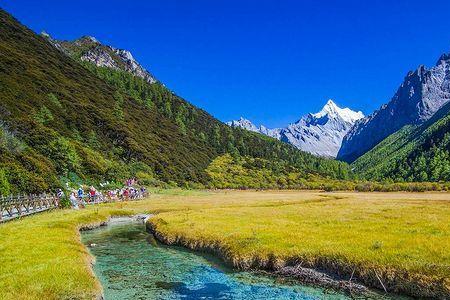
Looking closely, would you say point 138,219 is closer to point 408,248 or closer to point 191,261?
point 191,261

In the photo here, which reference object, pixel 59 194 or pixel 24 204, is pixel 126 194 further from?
pixel 24 204

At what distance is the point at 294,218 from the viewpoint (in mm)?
45562

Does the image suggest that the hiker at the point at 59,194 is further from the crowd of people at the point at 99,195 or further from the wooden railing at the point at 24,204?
the wooden railing at the point at 24,204

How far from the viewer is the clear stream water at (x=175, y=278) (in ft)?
74.4

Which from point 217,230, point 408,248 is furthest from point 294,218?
point 408,248

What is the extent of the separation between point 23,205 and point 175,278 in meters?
36.9

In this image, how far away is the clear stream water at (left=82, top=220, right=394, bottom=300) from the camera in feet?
74.4

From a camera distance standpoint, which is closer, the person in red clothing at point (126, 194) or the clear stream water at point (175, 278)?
the clear stream water at point (175, 278)

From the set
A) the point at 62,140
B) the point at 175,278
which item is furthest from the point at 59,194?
the point at 175,278

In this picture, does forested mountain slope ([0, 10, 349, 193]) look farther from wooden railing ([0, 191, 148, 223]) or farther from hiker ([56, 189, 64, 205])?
wooden railing ([0, 191, 148, 223])

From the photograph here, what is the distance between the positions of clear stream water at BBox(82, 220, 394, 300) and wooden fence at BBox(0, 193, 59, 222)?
17678 mm

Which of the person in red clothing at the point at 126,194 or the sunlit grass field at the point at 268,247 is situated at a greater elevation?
the person in red clothing at the point at 126,194

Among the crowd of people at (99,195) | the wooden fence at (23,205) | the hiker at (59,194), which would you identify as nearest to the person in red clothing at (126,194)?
the crowd of people at (99,195)

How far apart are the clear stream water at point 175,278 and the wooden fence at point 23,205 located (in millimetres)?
17678
